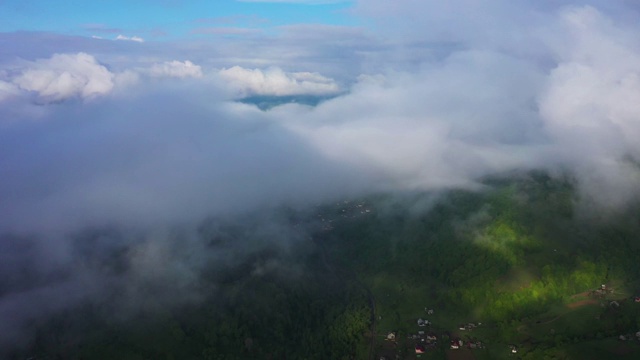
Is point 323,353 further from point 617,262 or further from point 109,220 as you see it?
point 109,220

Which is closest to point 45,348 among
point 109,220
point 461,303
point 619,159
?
point 109,220

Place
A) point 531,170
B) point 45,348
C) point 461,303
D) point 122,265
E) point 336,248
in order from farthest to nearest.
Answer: point 531,170 < point 336,248 < point 122,265 < point 461,303 < point 45,348

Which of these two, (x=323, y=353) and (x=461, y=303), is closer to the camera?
(x=323, y=353)

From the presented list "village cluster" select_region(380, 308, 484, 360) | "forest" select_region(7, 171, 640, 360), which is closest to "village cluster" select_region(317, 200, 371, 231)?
"forest" select_region(7, 171, 640, 360)

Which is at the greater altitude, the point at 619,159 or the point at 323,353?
the point at 619,159

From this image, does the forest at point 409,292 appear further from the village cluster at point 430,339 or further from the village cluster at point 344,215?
the village cluster at point 344,215

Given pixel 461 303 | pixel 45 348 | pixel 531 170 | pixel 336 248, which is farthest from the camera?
pixel 531 170

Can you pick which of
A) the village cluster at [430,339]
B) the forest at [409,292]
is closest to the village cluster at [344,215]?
the forest at [409,292]

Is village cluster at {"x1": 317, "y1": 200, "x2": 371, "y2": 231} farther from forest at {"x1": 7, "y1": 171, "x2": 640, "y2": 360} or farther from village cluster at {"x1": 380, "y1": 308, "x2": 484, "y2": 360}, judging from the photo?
village cluster at {"x1": 380, "y1": 308, "x2": 484, "y2": 360}

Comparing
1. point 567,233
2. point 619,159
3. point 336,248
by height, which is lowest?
point 336,248
